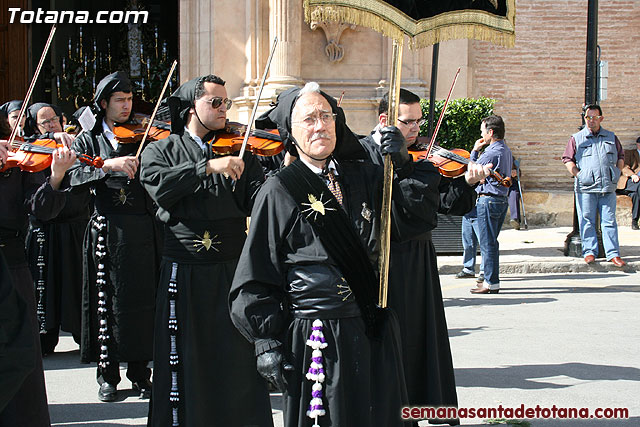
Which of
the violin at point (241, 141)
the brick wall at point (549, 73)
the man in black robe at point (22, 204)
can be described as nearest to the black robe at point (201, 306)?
the violin at point (241, 141)

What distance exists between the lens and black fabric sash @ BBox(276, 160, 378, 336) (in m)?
3.79

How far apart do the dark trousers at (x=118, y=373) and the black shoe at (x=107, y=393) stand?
1.2 inches

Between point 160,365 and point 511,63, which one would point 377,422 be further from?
point 511,63

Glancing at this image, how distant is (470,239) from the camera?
38.2 ft

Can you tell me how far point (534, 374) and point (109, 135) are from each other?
3604 mm

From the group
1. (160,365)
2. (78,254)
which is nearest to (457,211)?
(160,365)

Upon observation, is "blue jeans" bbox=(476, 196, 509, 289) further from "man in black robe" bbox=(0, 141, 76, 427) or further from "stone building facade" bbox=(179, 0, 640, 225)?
"man in black robe" bbox=(0, 141, 76, 427)

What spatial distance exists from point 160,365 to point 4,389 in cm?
225

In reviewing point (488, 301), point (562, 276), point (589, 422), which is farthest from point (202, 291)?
point (562, 276)

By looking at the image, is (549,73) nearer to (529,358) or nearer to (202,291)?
(529,358)

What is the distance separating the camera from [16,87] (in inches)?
768

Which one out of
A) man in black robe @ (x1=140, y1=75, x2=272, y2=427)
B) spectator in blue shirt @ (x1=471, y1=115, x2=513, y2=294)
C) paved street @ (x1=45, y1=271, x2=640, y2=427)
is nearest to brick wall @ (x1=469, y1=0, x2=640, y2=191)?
paved street @ (x1=45, y1=271, x2=640, y2=427)

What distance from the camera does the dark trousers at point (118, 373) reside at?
6.33m

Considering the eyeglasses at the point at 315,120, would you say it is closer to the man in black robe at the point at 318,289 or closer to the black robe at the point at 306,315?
the man in black robe at the point at 318,289
